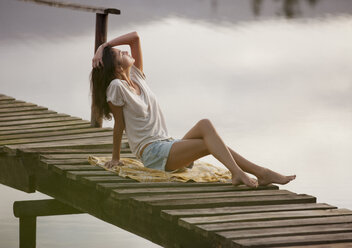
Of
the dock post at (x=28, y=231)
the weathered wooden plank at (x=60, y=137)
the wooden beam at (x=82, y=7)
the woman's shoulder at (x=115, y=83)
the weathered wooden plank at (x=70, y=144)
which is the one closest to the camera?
the woman's shoulder at (x=115, y=83)

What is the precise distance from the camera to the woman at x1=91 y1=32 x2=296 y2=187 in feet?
24.5

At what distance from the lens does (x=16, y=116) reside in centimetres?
1050

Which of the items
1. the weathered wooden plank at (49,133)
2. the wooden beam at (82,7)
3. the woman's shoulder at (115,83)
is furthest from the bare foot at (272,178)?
the wooden beam at (82,7)

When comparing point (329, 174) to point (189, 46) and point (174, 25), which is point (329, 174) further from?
point (174, 25)

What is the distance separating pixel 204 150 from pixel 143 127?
492 mm

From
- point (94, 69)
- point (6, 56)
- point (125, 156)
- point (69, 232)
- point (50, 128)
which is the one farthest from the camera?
point (6, 56)

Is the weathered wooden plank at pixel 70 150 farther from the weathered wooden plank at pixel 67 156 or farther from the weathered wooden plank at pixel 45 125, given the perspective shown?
the weathered wooden plank at pixel 45 125

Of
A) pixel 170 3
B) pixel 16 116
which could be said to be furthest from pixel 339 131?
pixel 170 3

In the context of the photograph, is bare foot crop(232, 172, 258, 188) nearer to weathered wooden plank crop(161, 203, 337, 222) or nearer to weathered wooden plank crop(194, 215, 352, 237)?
weathered wooden plank crop(161, 203, 337, 222)

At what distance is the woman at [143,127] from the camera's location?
7.46m

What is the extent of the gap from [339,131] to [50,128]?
6840 mm

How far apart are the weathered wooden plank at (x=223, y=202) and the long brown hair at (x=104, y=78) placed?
1.07 meters

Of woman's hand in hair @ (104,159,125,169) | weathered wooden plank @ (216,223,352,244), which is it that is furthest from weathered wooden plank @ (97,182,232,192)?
weathered wooden plank @ (216,223,352,244)

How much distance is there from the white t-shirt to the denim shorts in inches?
2.2
